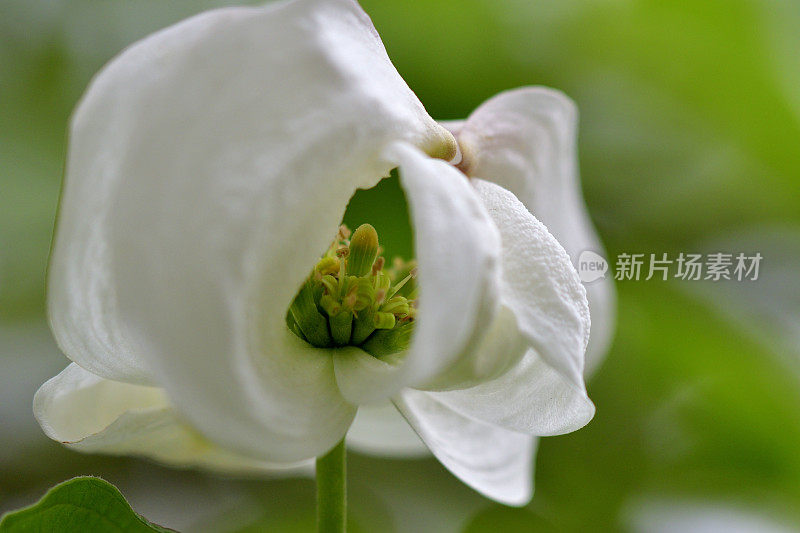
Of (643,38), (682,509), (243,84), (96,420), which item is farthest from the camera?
(643,38)

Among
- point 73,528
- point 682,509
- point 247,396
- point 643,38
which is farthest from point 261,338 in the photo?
point 643,38

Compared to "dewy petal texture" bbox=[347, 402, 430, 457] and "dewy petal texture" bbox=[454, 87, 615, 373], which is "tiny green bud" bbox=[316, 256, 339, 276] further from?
"dewy petal texture" bbox=[347, 402, 430, 457]

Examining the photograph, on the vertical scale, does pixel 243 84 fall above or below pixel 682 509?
above

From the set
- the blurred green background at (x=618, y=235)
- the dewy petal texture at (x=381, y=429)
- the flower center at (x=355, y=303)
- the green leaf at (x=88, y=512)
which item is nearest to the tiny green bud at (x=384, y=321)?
the flower center at (x=355, y=303)

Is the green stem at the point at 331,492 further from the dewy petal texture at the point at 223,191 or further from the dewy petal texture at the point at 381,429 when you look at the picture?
the dewy petal texture at the point at 381,429

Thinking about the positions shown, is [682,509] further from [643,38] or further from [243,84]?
[243,84]

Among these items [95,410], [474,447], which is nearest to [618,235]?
[474,447]

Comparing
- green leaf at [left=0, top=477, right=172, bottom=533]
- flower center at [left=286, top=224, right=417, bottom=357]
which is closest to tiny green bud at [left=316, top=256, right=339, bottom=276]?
flower center at [left=286, top=224, right=417, bottom=357]
